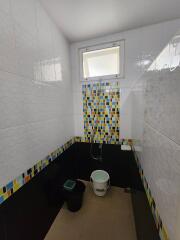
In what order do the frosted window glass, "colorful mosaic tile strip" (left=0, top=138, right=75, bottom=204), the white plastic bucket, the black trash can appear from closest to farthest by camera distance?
"colorful mosaic tile strip" (left=0, top=138, right=75, bottom=204) → the black trash can → the white plastic bucket → the frosted window glass

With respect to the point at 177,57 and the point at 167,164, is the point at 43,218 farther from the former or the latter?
the point at 177,57

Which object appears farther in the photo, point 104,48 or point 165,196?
point 104,48

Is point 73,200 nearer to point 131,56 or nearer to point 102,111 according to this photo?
point 102,111

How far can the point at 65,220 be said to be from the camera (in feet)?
4.14

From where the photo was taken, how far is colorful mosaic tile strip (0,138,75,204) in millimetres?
716

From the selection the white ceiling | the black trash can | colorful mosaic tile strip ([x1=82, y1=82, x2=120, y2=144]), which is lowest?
the black trash can

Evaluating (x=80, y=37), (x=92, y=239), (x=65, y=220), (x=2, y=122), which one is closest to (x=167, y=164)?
(x=2, y=122)

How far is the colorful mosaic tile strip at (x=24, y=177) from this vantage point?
0.72m

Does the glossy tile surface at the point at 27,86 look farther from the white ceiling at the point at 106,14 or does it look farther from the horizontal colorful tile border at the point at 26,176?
the white ceiling at the point at 106,14

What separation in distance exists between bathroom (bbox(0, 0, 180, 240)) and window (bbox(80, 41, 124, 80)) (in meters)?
0.02

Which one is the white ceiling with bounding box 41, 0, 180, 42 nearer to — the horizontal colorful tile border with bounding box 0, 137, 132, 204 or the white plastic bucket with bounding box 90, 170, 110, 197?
the horizontal colorful tile border with bounding box 0, 137, 132, 204

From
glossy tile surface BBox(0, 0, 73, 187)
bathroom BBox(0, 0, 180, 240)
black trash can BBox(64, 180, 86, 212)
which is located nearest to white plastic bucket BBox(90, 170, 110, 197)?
bathroom BBox(0, 0, 180, 240)

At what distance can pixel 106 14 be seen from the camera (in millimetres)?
1188

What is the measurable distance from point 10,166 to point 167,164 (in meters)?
1.01
